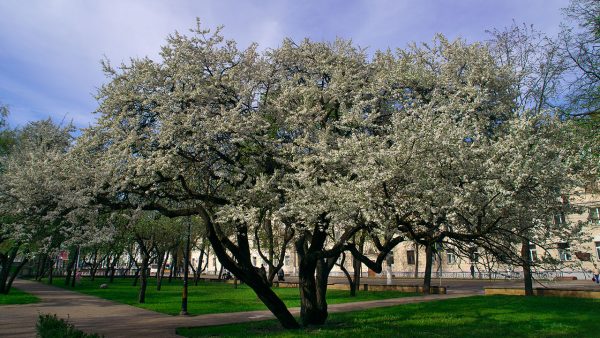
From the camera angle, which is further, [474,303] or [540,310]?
[474,303]

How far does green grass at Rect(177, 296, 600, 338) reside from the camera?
1232 cm

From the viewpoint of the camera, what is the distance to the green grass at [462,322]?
1232cm

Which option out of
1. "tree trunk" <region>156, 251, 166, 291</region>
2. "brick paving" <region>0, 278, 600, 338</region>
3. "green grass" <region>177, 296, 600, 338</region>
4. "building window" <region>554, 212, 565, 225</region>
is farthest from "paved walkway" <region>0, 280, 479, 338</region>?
"tree trunk" <region>156, 251, 166, 291</region>

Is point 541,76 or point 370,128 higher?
point 541,76

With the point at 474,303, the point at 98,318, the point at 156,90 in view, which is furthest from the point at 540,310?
the point at 98,318

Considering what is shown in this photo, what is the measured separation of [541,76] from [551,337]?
13.1m

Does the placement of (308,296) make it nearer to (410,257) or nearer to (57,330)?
(57,330)

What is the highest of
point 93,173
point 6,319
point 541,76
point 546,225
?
point 541,76

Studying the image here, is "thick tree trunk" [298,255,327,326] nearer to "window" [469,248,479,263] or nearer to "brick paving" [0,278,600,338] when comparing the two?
"brick paving" [0,278,600,338]

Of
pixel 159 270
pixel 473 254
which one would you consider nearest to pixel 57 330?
pixel 473 254

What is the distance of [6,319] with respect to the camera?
59.3ft

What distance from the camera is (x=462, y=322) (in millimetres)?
14398

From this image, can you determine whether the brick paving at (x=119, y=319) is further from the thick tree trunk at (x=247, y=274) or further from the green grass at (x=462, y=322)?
the thick tree trunk at (x=247, y=274)

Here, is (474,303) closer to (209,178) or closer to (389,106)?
(389,106)
